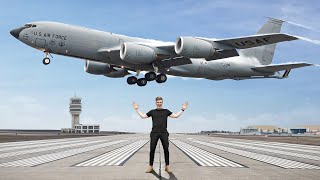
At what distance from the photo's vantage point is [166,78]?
37.0m

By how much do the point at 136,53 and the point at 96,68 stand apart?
7.91 meters

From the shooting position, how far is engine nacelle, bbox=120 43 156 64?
104 ft

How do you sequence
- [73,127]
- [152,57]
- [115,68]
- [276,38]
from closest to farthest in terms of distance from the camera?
1. [276,38]
2. [152,57]
3. [115,68]
4. [73,127]

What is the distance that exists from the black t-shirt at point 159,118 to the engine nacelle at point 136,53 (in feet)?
72.3

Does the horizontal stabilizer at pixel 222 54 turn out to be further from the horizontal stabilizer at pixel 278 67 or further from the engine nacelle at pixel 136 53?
the horizontal stabilizer at pixel 278 67

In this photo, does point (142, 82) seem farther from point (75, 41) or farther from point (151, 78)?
point (75, 41)

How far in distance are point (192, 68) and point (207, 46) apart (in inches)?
288

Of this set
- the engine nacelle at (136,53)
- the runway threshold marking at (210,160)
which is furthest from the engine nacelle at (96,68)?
the runway threshold marking at (210,160)

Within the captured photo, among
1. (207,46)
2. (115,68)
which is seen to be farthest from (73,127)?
(207,46)

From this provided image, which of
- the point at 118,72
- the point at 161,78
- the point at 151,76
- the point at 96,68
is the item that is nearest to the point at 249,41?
the point at 161,78

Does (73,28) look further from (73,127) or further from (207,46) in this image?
(73,127)

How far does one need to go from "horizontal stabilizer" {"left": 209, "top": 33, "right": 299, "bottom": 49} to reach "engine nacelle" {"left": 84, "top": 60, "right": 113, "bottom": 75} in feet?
39.2

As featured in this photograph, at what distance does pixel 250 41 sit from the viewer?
3189 centimetres

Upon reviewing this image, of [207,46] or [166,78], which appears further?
[166,78]
